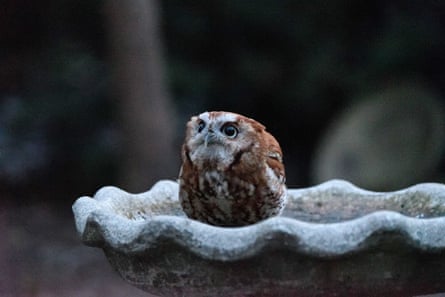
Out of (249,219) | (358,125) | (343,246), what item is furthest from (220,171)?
(358,125)

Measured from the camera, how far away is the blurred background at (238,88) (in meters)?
6.31

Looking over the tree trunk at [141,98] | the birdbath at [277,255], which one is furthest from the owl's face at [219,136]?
the tree trunk at [141,98]

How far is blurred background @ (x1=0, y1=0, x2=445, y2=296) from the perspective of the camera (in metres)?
6.31

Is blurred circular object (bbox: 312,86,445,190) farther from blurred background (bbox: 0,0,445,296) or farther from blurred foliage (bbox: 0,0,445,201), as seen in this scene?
blurred foliage (bbox: 0,0,445,201)

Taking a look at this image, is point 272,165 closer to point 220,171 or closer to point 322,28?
point 220,171

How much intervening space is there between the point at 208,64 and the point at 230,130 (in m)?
4.43

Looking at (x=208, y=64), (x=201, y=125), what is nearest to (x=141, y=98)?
(x=208, y=64)

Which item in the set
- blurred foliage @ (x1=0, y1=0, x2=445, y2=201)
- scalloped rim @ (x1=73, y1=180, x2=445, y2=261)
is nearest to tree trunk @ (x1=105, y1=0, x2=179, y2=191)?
blurred foliage @ (x1=0, y1=0, x2=445, y2=201)

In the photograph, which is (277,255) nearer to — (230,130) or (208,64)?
(230,130)

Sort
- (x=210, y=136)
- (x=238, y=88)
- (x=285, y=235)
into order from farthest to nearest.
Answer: (x=238, y=88) < (x=210, y=136) < (x=285, y=235)

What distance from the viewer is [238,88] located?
6.62 metres

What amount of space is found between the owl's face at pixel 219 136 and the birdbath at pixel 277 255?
283 mm

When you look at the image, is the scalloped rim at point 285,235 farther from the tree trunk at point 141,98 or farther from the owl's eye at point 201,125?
the tree trunk at point 141,98

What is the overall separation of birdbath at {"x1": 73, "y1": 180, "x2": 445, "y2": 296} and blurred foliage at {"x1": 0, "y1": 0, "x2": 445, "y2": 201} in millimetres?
4379
